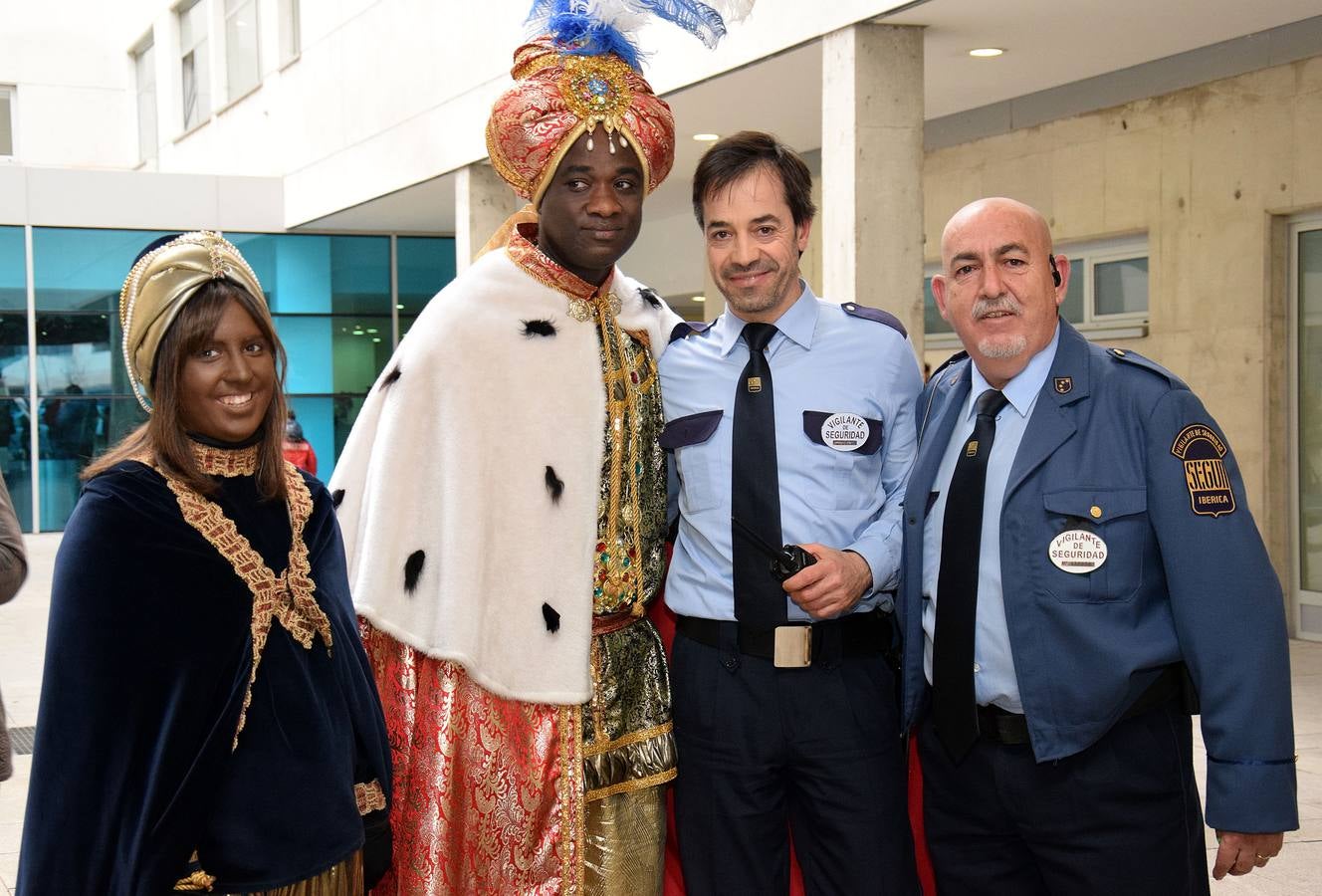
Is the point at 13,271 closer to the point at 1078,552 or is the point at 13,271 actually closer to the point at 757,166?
the point at 757,166

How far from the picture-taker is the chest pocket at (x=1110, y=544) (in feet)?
8.41

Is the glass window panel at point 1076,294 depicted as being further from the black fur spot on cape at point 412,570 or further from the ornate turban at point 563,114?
the black fur spot on cape at point 412,570

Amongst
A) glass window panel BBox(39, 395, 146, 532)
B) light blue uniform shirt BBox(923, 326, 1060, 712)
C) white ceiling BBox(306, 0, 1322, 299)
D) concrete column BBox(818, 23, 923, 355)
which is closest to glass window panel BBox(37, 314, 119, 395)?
glass window panel BBox(39, 395, 146, 532)

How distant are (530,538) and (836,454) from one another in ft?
2.34

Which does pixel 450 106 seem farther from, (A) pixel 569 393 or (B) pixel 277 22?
(A) pixel 569 393

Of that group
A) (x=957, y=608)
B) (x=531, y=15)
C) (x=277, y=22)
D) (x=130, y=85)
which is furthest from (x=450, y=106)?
(x=130, y=85)

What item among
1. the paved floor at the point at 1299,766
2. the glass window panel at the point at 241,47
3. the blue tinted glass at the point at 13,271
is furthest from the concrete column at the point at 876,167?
the glass window panel at the point at 241,47

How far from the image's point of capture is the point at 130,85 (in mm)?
27234

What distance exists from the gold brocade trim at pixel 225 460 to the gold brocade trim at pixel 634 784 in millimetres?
1119

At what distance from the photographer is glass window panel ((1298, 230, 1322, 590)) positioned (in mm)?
8406

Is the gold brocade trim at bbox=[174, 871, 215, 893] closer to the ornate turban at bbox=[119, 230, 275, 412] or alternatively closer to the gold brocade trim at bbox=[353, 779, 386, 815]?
the gold brocade trim at bbox=[353, 779, 386, 815]

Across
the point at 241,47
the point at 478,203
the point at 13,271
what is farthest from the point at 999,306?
the point at 241,47

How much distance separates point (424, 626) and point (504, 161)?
1.09 m

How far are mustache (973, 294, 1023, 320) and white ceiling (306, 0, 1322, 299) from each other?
4644mm
